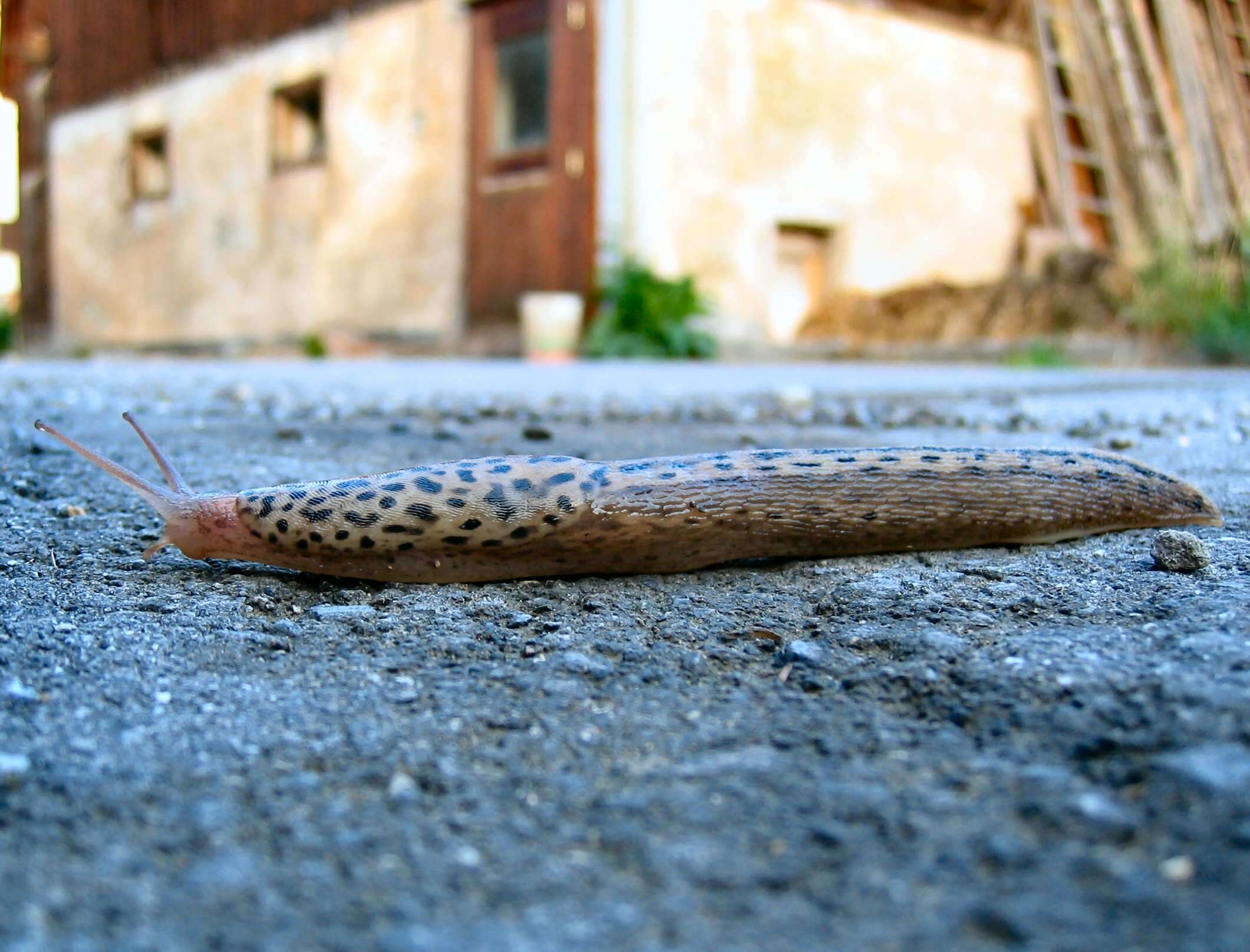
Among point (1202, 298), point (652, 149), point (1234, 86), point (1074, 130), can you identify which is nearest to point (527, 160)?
point (652, 149)

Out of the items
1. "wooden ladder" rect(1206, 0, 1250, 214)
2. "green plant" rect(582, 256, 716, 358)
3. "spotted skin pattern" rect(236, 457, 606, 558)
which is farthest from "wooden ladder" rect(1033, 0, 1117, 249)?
"spotted skin pattern" rect(236, 457, 606, 558)

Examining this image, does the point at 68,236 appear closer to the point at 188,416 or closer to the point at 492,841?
the point at 188,416

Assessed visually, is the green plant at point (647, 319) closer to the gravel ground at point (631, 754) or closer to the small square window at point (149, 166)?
the gravel ground at point (631, 754)

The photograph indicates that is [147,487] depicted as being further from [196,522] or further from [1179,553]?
[1179,553]

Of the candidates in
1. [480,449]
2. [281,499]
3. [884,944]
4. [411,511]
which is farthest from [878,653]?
[480,449]

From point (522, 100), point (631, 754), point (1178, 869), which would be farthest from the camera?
point (522, 100)
